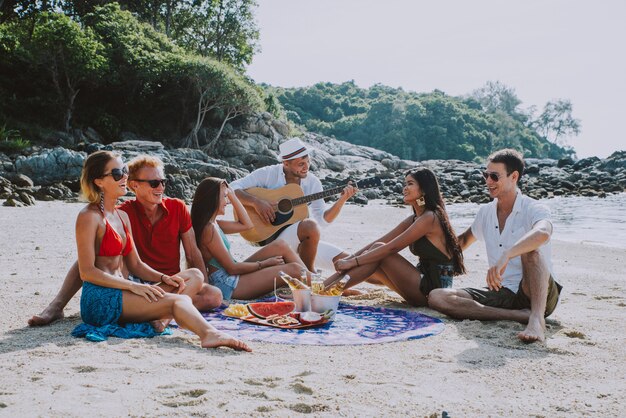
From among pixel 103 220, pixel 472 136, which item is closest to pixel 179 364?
pixel 103 220

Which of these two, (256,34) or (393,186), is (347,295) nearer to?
(393,186)

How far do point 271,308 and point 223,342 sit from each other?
50.1 inches

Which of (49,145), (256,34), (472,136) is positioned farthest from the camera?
(472,136)

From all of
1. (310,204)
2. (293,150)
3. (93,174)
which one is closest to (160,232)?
(93,174)

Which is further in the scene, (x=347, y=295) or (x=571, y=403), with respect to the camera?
(x=347, y=295)

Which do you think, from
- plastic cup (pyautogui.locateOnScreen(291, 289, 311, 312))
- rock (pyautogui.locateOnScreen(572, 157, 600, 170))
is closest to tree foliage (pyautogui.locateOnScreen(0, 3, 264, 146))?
rock (pyautogui.locateOnScreen(572, 157, 600, 170))

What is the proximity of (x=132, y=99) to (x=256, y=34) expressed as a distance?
14.7 metres

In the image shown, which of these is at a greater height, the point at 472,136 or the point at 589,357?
the point at 472,136

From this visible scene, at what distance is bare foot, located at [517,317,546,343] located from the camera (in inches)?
167

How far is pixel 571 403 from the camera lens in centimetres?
311

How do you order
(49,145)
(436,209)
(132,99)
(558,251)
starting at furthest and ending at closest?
(132,99), (49,145), (558,251), (436,209)

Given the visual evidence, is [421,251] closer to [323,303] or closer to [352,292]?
[352,292]

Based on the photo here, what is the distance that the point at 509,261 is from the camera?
488 centimetres

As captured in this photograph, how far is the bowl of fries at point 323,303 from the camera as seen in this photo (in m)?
4.85
